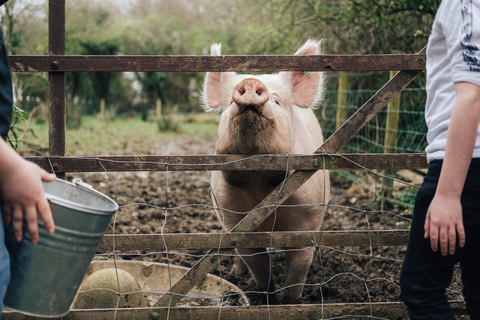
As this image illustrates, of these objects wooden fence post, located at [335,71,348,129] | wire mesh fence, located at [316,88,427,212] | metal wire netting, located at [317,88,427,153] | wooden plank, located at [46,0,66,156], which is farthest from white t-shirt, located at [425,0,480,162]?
wooden fence post, located at [335,71,348,129]

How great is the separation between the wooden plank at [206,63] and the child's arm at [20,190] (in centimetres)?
133

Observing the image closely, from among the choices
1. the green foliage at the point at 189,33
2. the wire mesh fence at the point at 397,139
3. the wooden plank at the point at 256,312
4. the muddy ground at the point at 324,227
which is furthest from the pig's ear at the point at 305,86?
the wire mesh fence at the point at 397,139

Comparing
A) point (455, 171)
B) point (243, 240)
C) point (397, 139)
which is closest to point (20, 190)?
point (455, 171)

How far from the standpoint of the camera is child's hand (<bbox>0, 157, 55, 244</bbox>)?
1222mm

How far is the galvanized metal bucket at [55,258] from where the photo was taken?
1.46 metres

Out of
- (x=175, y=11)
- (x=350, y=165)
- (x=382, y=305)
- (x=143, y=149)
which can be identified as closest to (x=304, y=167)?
(x=350, y=165)

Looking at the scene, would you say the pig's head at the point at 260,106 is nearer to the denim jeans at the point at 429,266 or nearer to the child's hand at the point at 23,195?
the denim jeans at the point at 429,266

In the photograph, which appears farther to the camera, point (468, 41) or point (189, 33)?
point (189, 33)

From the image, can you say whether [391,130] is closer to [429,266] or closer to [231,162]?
[231,162]

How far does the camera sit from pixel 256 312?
247cm

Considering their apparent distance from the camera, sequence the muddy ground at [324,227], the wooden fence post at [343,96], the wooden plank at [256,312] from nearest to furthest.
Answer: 1. the wooden plank at [256,312]
2. the muddy ground at [324,227]
3. the wooden fence post at [343,96]

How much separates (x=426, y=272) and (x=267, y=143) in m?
1.30

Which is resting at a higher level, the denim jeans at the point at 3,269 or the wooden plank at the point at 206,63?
the wooden plank at the point at 206,63

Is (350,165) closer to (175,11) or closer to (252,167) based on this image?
(252,167)
